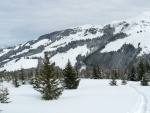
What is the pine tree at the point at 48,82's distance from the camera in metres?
45.6

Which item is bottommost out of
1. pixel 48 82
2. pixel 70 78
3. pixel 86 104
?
pixel 86 104

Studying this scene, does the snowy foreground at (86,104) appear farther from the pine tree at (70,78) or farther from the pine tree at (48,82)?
the pine tree at (70,78)

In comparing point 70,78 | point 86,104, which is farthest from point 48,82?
point 70,78

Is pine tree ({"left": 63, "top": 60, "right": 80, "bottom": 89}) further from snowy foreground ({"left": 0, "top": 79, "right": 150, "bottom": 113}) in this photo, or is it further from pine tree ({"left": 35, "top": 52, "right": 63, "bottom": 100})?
snowy foreground ({"left": 0, "top": 79, "right": 150, "bottom": 113})

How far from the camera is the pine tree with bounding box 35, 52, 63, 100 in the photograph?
45594 mm

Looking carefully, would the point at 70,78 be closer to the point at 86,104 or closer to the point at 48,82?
the point at 48,82

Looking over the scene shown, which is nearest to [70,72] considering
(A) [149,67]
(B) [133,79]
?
(B) [133,79]

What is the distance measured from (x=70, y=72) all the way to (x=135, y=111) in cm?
4256

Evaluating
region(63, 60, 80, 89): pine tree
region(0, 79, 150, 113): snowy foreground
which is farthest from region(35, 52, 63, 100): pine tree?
region(63, 60, 80, 89): pine tree

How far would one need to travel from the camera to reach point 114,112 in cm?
2683

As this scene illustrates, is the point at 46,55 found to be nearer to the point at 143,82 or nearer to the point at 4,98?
the point at 4,98

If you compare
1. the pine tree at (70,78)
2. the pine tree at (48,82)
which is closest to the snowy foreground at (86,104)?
the pine tree at (48,82)

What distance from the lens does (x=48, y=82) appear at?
46125 mm

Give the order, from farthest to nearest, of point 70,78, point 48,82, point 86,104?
point 70,78 → point 48,82 → point 86,104
